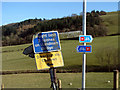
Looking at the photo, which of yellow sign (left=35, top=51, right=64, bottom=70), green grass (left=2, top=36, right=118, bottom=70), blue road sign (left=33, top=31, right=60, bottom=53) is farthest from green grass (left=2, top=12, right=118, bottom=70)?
blue road sign (left=33, top=31, right=60, bottom=53)

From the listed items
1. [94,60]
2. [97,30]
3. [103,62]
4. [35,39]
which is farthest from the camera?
A: [97,30]

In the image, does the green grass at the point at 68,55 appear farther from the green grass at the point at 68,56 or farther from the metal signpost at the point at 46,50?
the metal signpost at the point at 46,50

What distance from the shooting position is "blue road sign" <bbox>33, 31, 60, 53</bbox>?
488 cm

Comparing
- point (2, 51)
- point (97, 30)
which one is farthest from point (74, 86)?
point (2, 51)

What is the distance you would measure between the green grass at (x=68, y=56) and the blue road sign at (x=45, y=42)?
7719mm

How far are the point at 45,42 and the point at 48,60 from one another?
18.7 inches

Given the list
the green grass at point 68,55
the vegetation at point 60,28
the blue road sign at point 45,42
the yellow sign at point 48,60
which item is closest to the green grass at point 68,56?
the green grass at point 68,55

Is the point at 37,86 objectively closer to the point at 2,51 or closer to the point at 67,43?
the point at 67,43

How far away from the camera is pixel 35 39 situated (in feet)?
16.1

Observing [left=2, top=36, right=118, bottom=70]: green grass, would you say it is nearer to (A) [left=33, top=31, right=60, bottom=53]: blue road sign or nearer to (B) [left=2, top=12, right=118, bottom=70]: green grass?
(B) [left=2, top=12, right=118, bottom=70]: green grass

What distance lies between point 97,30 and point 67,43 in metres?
2.63

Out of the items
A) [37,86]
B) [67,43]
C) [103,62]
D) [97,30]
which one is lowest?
[37,86]

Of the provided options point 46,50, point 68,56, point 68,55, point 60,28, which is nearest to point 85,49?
point 46,50

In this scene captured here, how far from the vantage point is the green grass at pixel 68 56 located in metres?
13.3
